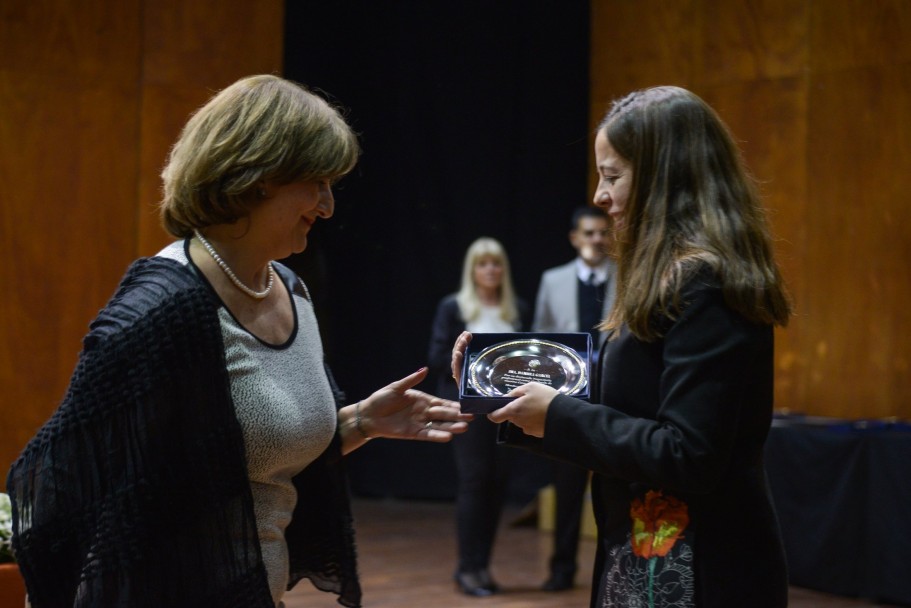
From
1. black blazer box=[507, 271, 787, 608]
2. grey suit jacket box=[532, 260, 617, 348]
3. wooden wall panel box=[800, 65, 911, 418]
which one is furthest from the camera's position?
wooden wall panel box=[800, 65, 911, 418]

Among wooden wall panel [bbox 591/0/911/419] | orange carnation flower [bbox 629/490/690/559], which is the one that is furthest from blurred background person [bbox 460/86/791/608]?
wooden wall panel [bbox 591/0/911/419]

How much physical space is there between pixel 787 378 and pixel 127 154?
3.80m

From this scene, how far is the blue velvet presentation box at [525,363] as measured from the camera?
1.90 metres

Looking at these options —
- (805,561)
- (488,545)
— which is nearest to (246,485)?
(488,545)

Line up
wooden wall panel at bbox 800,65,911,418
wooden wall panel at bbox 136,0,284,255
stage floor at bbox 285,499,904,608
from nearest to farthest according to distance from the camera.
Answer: stage floor at bbox 285,499,904,608 < wooden wall panel at bbox 800,65,911,418 < wooden wall panel at bbox 136,0,284,255

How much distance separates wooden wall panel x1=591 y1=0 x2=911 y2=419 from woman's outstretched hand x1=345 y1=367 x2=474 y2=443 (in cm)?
357

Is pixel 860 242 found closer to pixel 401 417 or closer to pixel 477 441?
pixel 477 441

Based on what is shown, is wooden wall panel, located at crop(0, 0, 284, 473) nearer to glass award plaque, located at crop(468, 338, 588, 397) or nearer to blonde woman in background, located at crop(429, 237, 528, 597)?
blonde woman in background, located at crop(429, 237, 528, 597)

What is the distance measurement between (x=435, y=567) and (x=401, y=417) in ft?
11.7

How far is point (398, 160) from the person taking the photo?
7762mm

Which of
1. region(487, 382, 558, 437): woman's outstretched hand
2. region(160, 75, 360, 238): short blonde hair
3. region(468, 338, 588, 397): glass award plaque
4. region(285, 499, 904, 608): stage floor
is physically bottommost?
region(285, 499, 904, 608): stage floor

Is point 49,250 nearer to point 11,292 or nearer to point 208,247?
point 11,292

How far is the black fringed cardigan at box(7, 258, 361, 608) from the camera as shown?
1473 mm

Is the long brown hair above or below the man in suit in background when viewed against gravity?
above
